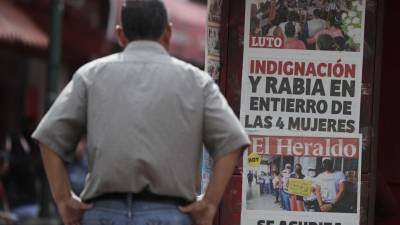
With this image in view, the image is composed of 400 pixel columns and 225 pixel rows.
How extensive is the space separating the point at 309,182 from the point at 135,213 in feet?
5.15

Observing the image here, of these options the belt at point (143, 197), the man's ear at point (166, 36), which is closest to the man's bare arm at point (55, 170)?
the belt at point (143, 197)

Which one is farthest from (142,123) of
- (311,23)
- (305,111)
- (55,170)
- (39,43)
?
(39,43)

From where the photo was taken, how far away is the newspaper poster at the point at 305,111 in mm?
5176

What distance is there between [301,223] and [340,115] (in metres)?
0.58

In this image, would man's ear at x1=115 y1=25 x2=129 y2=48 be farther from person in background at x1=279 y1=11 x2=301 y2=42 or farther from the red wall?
the red wall

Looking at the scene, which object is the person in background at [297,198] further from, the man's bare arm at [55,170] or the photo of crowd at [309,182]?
the man's bare arm at [55,170]

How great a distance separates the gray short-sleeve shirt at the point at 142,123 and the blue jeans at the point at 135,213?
0.18ft

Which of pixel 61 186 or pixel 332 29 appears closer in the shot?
pixel 61 186

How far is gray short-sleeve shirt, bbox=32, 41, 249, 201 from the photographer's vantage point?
3.83 meters

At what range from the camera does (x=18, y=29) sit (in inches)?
549

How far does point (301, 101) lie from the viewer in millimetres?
5184

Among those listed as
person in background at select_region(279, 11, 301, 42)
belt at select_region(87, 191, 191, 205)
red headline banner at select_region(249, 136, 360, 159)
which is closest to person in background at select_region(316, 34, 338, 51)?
person in background at select_region(279, 11, 301, 42)

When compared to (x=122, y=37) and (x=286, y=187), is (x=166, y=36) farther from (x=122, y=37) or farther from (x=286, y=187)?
(x=286, y=187)

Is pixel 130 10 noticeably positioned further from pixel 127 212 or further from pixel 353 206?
pixel 353 206
